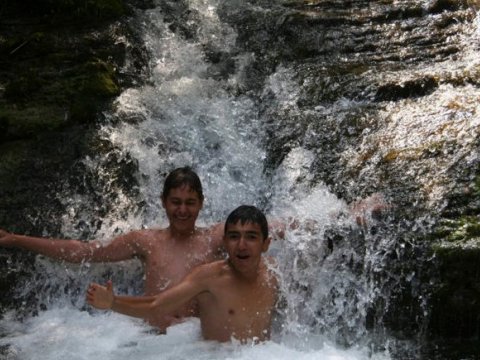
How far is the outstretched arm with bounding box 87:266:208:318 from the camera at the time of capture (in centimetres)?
385

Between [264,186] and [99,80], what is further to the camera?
[99,80]

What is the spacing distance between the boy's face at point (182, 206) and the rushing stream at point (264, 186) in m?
0.64

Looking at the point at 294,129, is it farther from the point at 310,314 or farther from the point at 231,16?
the point at 231,16

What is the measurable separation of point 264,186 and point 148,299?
90.5 inches

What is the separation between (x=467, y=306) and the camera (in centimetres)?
426

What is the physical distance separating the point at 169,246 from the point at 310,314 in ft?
3.89

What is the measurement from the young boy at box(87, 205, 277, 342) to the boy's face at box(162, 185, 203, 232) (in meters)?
0.64

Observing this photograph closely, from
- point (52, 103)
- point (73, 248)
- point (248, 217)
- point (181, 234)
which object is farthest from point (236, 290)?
point (52, 103)

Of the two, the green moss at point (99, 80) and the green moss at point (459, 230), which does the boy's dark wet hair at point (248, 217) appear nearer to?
the green moss at point (459, 230)

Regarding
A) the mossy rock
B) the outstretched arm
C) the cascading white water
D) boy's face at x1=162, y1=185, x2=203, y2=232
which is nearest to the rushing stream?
the cascading white water

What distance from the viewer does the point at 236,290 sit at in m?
4.36

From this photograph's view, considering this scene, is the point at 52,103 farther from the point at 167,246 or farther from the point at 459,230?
the point at 459,230

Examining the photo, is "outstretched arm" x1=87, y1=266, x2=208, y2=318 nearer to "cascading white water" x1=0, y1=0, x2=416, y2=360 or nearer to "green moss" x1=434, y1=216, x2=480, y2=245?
"cascading white water" x1=0, y1=0, x2=416, y2=360

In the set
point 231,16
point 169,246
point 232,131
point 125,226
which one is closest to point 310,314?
point 169,246
